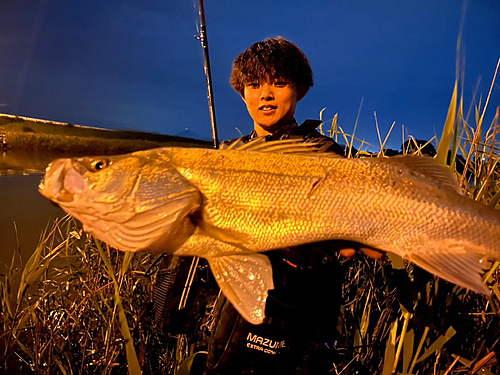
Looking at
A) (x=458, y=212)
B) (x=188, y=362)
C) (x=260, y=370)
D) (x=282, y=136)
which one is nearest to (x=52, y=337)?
(x=188, y=362)

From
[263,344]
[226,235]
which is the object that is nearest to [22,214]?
[263,344]

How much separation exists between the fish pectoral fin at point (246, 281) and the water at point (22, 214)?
300cm

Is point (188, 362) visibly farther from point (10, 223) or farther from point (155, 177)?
point (10, 223)

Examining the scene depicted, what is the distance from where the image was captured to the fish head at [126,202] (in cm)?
130

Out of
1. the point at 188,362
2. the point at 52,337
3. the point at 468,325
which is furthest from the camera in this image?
the point at 52,337

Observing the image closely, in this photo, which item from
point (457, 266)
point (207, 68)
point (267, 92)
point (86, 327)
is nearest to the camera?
point (457, 266)

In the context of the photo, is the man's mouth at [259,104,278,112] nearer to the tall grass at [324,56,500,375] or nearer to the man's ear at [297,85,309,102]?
the man's ear at [297,85,309,102]

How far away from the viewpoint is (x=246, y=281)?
1297mm

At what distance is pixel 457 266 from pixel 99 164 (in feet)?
5.16

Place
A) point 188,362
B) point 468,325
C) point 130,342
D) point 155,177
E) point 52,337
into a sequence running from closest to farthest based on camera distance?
point 130,342
point 155,177
point 188,362
point 468,325
point 52,337

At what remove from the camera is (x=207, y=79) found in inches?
136

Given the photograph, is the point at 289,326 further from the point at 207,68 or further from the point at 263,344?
the point at 207,68

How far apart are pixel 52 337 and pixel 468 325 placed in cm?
292

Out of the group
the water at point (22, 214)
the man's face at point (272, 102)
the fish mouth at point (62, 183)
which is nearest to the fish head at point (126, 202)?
the fish mouth at point (62, 183)
